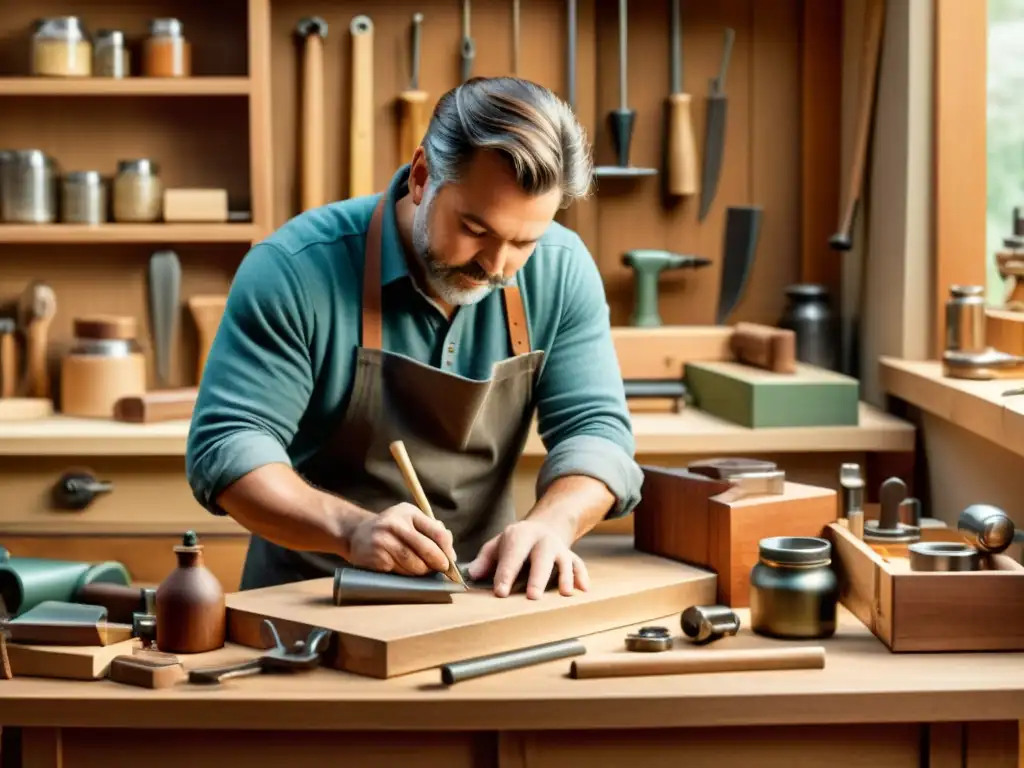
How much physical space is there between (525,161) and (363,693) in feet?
2.70

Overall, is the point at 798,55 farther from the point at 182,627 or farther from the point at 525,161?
the point at 182,627

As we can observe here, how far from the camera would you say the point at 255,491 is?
2211 millimetres

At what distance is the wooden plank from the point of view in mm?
3402

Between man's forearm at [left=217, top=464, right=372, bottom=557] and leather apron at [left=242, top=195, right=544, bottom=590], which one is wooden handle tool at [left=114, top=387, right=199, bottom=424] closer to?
leather apron at [left=242, top=195, right=544, bottom=590]

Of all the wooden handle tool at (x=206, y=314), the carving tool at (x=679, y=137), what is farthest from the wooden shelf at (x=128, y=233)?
the carving tool at (x=679, y=137)

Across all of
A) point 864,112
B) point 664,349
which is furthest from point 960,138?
point 664,349

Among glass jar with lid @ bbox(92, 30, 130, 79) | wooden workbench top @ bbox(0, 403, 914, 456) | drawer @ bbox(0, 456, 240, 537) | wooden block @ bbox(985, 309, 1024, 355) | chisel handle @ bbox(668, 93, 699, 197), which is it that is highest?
→ glass jar with lid @ bbox(92, 30, 130, 79)

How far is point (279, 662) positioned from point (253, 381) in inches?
24.2

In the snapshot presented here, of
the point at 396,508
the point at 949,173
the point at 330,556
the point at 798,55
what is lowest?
the point at 330,556

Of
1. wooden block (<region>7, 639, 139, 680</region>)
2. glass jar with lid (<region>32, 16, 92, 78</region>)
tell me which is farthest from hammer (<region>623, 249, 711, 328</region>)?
wooden block (<region>7, 639, 139, 680</region>)

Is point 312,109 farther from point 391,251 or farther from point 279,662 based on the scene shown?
point 279,662

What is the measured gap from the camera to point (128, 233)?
3.98 meters

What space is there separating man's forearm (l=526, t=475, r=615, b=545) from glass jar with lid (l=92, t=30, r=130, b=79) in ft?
7.28

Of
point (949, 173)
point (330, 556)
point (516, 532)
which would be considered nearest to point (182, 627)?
point (516, 532)
